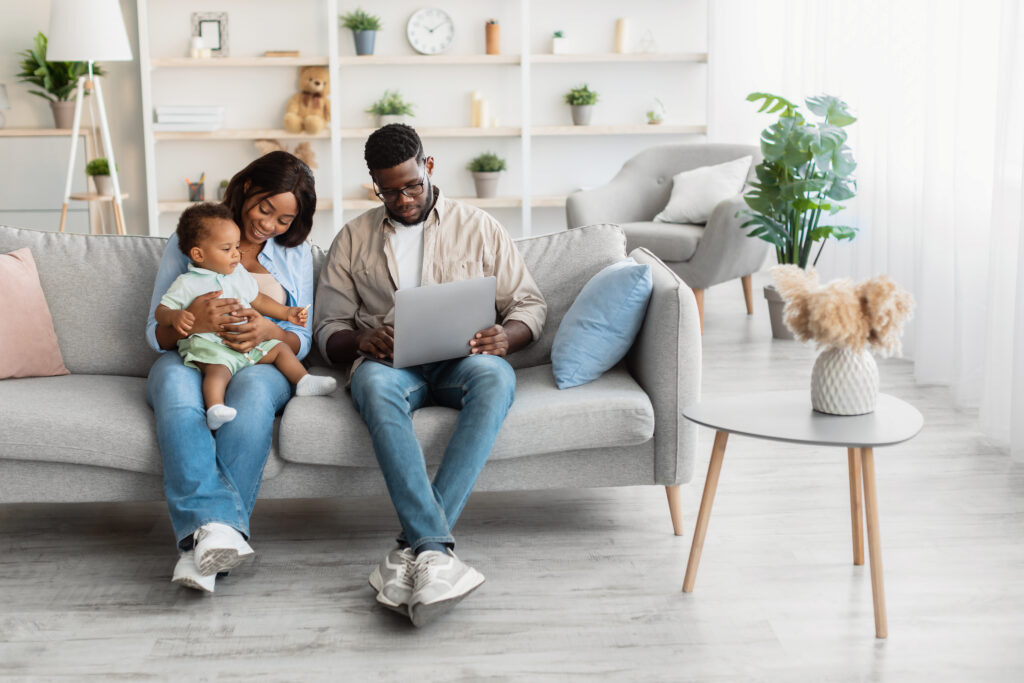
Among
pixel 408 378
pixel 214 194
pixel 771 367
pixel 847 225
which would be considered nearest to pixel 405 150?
pixel 408 378

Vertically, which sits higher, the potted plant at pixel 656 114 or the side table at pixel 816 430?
the potted plant at pixel 656 114

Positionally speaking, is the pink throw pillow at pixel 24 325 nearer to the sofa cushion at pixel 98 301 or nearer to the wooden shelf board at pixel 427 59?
the sofa cushion at pixel 98 301

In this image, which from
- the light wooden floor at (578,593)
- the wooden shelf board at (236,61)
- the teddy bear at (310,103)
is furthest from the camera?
the teddy bear at (310,103)

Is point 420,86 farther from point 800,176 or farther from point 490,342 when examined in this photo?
point 490,342

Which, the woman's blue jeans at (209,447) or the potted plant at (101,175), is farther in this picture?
the potted plant at (101,175)

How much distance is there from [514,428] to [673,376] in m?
0.39

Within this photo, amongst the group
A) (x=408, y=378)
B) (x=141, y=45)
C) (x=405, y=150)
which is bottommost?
(x=408, y=378)

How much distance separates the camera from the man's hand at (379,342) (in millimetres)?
2457

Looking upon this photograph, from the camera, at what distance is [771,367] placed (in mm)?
4156

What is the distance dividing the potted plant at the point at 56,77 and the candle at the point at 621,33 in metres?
2.80

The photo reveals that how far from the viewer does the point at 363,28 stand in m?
5.80

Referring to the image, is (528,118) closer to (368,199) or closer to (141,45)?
(368,199)

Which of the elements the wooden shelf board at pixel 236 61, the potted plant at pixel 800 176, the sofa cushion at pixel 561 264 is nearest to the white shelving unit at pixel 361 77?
the wooden shelf board at pixel 236 61

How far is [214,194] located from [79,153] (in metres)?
0.78
